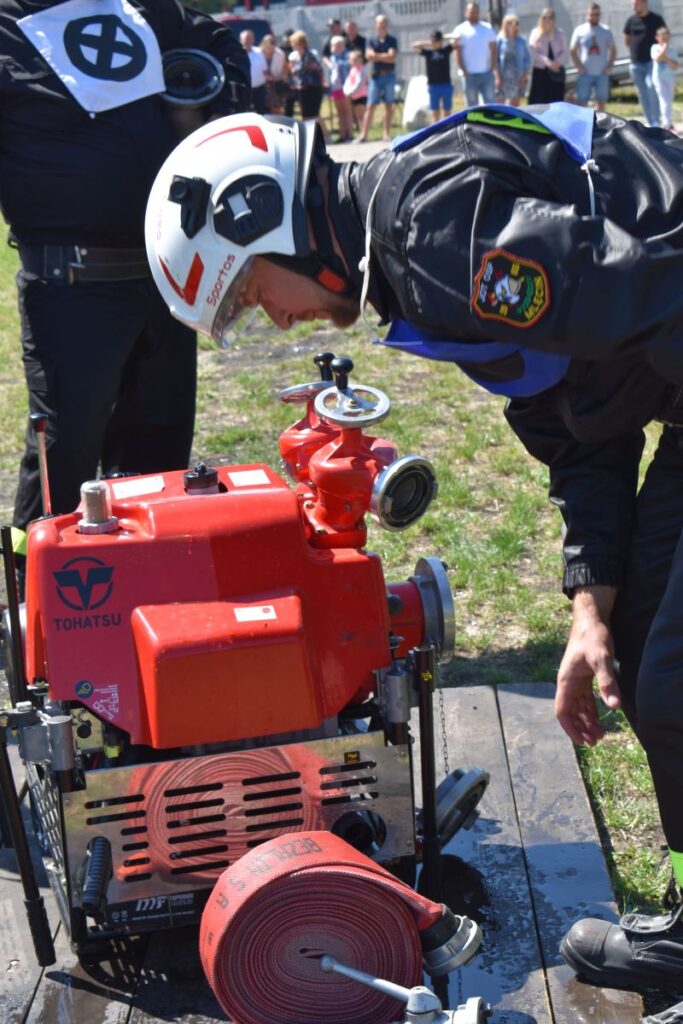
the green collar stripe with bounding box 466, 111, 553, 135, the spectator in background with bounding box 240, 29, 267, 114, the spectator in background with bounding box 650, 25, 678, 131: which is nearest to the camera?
the green collar stripe with bounding box 466, 111, 553, 135

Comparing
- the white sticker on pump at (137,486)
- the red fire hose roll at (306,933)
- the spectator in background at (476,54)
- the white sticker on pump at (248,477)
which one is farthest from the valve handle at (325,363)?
the spectator in background at (476,54)

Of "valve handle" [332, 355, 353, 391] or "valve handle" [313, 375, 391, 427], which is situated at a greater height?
"valve handle" [332, 355, 353, 391]

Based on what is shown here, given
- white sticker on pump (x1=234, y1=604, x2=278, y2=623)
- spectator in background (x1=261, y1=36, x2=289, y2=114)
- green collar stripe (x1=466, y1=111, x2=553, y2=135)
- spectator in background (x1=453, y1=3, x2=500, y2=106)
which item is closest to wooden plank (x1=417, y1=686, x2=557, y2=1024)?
white sticker on pump (x1=234, y1=604, x2=278, y2=623)

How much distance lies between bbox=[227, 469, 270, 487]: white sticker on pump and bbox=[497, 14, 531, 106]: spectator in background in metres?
16.8

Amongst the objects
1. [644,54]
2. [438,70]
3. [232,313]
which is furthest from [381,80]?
[232,313]

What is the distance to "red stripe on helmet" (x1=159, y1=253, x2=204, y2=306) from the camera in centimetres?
248

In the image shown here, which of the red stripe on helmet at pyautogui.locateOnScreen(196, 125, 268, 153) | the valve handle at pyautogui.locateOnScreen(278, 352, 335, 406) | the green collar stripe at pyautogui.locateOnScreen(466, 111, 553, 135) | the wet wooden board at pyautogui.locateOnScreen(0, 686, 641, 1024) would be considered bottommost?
the wet wooden board at pyautogui.locateOnScreen(0, 686, 641, 1024)

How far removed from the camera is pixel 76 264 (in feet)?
13.5

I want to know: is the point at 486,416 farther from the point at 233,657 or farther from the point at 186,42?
the point at 233,657

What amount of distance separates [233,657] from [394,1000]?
2.27ft

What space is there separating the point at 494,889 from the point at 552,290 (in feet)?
5.17

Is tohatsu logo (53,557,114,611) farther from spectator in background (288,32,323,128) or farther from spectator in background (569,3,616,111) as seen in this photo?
spectator in background (288,32,323,128)

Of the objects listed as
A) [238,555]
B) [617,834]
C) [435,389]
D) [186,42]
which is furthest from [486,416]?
[238,555]

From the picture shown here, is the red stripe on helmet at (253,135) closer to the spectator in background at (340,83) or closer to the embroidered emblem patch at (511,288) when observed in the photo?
the embroidered emblem patch at (511,288)
